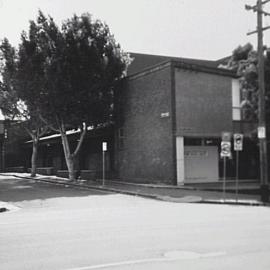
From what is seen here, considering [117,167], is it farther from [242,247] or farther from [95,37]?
[242,247]

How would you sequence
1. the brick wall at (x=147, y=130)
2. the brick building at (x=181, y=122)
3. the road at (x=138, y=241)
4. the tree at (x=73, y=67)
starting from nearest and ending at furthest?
the road at (x=138, y=241) < the brick building at (x=181, y=122) < the brick wall at (x=147, y=130) < the tree at (x=73, y=67)

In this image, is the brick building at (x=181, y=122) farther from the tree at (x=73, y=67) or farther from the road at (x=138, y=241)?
the road at (x=138, y=241)

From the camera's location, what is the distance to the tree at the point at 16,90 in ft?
106

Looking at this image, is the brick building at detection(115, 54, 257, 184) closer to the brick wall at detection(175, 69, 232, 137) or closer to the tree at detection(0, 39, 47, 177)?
the brick wall at detection(175, 69, 232, 137)

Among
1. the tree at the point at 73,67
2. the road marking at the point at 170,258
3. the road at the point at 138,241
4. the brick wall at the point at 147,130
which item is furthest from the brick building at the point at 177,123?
the road marking at the point at 170,258

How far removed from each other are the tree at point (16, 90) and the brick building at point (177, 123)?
21.8ft

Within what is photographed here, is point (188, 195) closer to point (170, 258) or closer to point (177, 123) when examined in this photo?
point (177, 123)

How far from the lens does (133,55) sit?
51188mm

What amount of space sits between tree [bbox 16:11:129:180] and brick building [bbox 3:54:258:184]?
6.19 ft

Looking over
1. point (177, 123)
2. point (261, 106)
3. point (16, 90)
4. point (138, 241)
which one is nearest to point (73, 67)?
point (16, 90)

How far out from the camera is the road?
731 centimetres

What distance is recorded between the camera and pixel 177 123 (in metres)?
27.2

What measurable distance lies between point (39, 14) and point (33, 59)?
10.7 feet

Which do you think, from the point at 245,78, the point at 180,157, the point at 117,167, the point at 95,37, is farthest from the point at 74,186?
the point at 245,78
